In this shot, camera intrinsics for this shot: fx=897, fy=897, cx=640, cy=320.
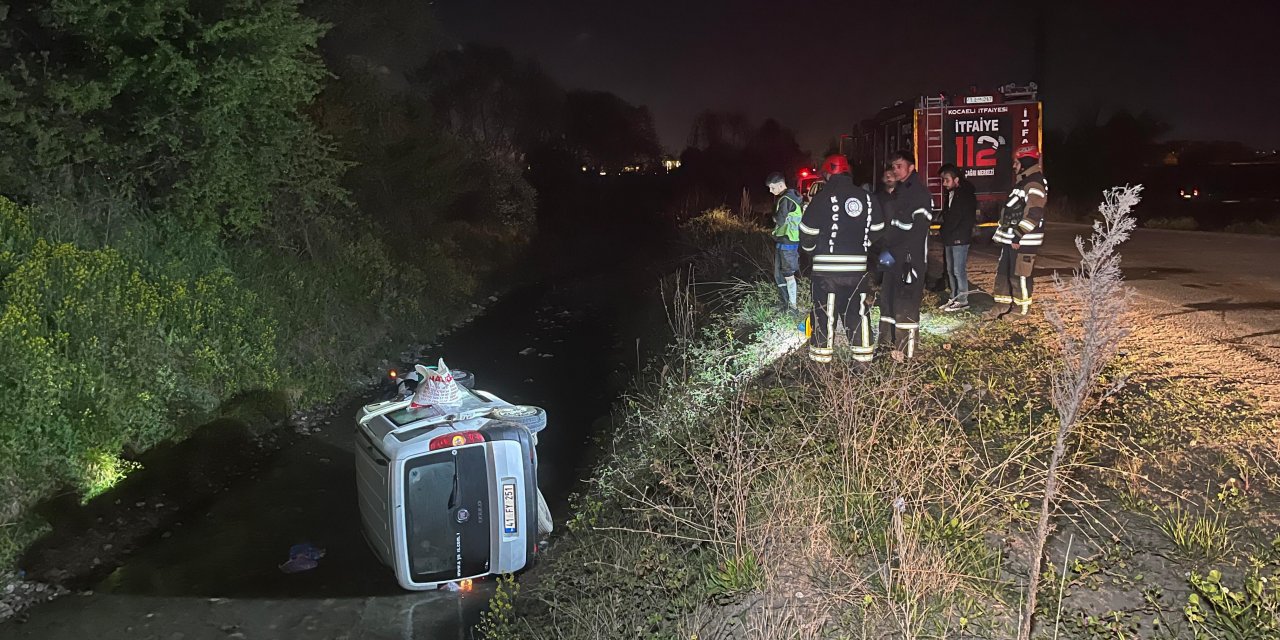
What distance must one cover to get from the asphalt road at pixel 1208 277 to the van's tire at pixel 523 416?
347 cm

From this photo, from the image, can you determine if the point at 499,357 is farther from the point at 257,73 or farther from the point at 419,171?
the point at 419,171

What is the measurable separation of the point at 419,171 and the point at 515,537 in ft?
45.7

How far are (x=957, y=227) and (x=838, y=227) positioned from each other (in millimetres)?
3223

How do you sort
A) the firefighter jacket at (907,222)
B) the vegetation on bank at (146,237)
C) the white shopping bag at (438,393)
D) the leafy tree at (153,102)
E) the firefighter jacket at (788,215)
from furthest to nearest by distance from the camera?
the firefighter jacket at (788,215) → the leafy tree at (153,102) → the firefighter jacket at (907,222) → the vegetation on bank at (146,237) → the white shopping bag at (438,393)

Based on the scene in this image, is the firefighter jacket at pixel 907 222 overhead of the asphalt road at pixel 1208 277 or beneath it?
overhead

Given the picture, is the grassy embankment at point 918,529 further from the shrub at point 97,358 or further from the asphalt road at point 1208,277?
the shrub at point 97,358

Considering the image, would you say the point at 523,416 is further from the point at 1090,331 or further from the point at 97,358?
the point at 97,358

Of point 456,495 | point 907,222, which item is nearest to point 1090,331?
point 456,495

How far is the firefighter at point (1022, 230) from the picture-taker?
8789 mm

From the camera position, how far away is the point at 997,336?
28.1 feet

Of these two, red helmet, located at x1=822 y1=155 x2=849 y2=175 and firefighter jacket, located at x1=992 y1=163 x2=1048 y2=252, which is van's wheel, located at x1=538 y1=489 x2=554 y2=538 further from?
firefighter jacket, located at x1=992 y1=163 x2=1048 y2=252

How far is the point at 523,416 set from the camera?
524cm

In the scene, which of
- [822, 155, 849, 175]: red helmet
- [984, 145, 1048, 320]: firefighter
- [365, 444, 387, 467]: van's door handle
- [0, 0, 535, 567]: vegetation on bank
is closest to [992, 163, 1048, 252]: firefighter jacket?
[984, 145, 1048, 320]: firefighter

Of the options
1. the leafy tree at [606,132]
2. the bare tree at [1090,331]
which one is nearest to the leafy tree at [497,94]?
the leafy tree at [606,132]
